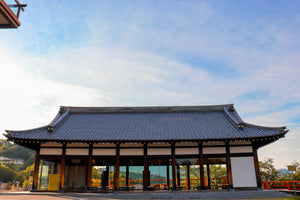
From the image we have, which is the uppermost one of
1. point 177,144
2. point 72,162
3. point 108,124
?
point 108,124

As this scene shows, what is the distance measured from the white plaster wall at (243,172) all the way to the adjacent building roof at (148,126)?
1.70 m

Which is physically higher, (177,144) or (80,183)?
(177,144)

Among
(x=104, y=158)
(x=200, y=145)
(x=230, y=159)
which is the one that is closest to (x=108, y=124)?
(x=104, y=158)

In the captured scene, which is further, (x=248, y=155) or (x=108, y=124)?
(x=108, y=124)

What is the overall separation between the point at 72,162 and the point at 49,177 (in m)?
2.46

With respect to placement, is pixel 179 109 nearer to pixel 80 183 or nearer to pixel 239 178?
pixel 239 178

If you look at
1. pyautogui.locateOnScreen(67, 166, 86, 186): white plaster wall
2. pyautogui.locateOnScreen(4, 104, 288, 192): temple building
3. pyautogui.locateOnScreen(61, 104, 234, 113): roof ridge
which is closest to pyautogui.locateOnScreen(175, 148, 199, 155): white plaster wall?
pyautogui.locateOnScreen(4, 104, 288, 192): temple building

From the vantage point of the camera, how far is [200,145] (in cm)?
1620

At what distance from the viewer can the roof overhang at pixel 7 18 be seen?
8547 millimetres

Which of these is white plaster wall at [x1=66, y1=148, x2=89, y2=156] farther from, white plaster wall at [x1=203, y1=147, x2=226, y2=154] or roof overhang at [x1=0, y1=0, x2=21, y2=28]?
roof overhang at [x1=0, y1=0, x2=21, y2=28]

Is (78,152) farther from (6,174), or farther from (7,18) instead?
(6,174)

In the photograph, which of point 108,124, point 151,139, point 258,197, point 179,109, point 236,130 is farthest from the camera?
point 179,109

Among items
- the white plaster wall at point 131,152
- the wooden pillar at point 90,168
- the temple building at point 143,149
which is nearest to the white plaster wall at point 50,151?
the temple building at point 143,149

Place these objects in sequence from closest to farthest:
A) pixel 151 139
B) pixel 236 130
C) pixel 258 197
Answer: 1. pixel 258 197
2. pixel 151 139
3. pixel 236 130
